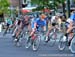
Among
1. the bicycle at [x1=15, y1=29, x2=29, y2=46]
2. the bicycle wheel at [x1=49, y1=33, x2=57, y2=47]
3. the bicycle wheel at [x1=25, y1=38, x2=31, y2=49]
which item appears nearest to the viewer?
the bicycle wheel at [x1=25, y1=38, x2=31, y2=49]

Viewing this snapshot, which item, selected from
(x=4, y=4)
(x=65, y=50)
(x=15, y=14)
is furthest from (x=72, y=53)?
(x=15, y=14)

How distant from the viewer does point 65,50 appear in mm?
16766

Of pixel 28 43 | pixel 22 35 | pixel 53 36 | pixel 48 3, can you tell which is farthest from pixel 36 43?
pixel 48 3

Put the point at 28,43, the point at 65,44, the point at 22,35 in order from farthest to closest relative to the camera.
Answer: the point at 22,35 < the point at 28,43 < the point at 65,44

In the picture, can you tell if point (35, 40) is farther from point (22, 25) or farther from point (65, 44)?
point (22, 25)

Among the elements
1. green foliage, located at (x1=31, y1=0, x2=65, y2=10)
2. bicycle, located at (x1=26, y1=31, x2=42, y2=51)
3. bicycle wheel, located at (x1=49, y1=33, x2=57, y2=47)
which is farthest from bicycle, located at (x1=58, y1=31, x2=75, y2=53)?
green foliage, located at (x1=31, y1=0, x2=65, y2=10)

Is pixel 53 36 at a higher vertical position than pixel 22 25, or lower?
lower

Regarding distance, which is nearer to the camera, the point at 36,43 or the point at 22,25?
the point at 36,43

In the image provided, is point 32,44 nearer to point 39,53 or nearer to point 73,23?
point 39,53

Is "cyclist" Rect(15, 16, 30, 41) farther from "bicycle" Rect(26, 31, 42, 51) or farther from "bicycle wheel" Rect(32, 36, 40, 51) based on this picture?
"bicycle wheel" Rect(32, 36, 40, 51)

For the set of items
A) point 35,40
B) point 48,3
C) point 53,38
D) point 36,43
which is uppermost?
point 35,40

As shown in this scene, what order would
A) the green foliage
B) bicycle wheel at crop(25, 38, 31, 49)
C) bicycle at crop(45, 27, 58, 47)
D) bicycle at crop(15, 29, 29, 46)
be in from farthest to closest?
the green foliage
bicycle at crop(45, 27, 58, 47)
bicycle at crop(15, 29, 29, 46)
bicycle wheel at crop(25, 38, 31, 49)

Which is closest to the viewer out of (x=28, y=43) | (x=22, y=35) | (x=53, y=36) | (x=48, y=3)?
(x=28, y=43)

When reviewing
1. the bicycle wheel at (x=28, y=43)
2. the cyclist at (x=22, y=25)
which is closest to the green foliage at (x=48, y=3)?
the cyclist at (x=22, y=25)
